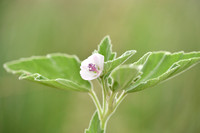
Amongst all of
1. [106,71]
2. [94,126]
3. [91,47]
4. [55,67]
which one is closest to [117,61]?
[106,71]

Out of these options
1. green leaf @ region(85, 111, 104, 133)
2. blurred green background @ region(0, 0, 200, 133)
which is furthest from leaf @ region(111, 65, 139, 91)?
blurred green background @ region(0, 0, 200, 133)

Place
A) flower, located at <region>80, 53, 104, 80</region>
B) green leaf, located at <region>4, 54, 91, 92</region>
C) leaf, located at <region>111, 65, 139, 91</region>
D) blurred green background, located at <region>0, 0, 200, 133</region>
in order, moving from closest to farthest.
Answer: leaf, located at <region>111, 65, 139, 91</region>
flower, located at <region>80, 53, 104, 80</region>
green leaf, located at <region>4, 54, 91, 92</region>
blurred green background, located at <region>0, 0, 200, 133</region>

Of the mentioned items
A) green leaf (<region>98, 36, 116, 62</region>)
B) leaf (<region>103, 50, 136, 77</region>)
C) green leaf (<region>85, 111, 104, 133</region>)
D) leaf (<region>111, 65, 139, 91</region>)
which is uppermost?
green leaf (<region>98, 36, 116, 62</region>)

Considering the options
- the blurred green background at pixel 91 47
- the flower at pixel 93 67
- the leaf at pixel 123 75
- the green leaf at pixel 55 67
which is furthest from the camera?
the blurred green background at pixel 91 47

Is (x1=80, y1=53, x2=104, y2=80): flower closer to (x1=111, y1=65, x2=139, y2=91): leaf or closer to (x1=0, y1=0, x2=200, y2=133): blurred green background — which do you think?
(x1=111, y1=65, x2=139, y2=91): leaf

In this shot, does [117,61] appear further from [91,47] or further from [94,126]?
[91,47]

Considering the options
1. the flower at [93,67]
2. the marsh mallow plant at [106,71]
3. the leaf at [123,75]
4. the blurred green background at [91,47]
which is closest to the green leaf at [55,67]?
the marsh mallow plant at [106,71]

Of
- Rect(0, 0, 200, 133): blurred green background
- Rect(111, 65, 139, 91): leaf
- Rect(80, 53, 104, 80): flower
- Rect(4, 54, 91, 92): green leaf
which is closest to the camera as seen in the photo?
Rect(111, 65, 139, 91): leaf

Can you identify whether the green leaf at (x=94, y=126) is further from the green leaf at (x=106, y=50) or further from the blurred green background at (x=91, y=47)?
the blurred green background at (x=91, y=47)
